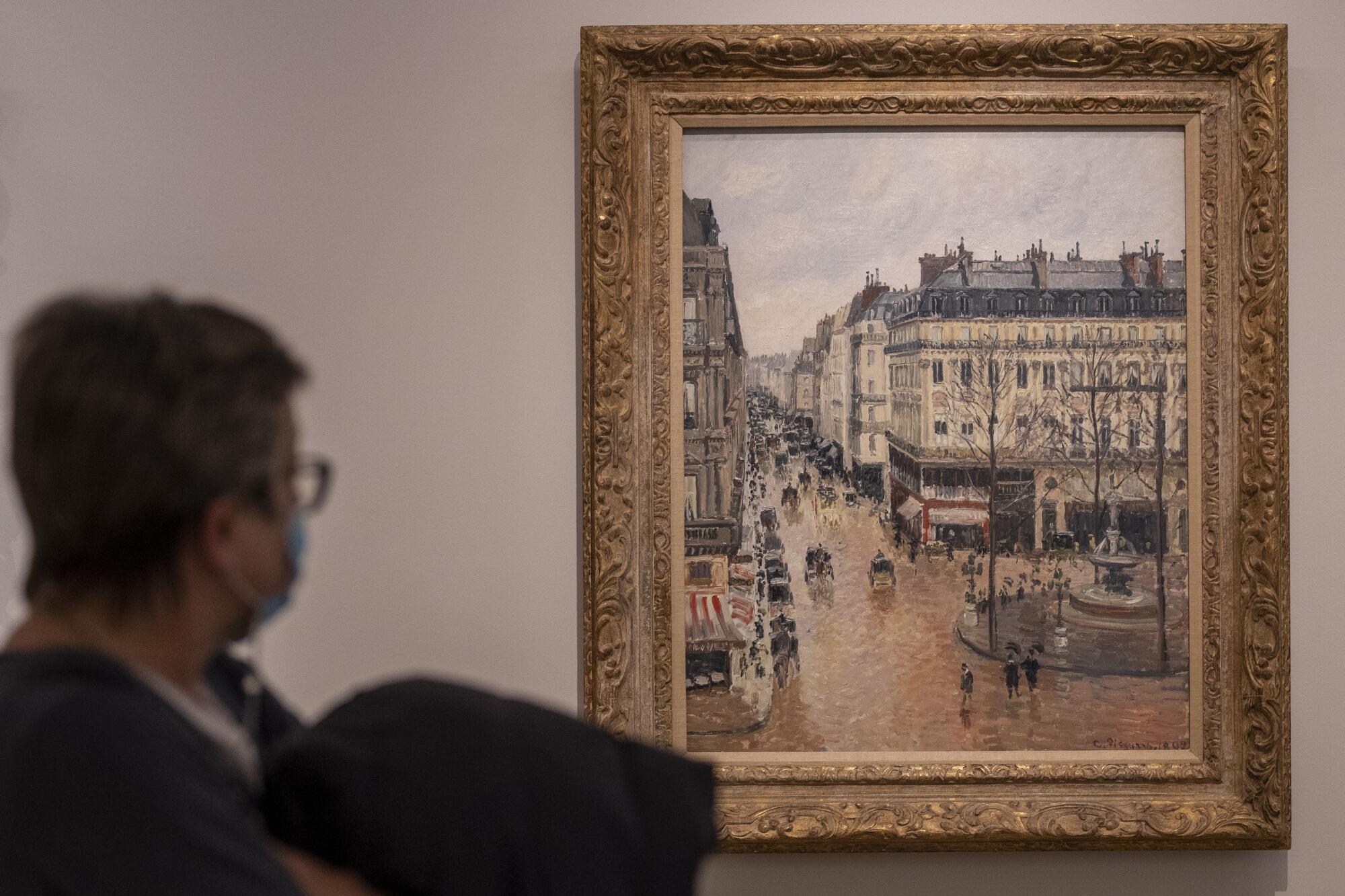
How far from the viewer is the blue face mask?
0.86 meters

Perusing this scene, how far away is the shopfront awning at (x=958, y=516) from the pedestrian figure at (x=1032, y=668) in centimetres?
24

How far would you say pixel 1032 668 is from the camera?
177cm

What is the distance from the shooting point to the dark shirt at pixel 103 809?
0.69 meters

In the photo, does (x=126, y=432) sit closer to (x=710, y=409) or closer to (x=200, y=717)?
(x=200, y=717)

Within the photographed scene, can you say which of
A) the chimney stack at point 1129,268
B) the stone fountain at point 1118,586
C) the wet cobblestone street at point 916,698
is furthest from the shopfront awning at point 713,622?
the chimney stack at point 1129,268

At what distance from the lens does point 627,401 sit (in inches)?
68.6

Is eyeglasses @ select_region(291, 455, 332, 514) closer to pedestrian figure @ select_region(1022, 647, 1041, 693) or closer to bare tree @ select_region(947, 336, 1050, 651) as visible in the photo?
bare tree @ select_region(947, 336, 1050, 651)

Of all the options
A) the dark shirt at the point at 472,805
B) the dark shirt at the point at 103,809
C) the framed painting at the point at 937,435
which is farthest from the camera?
the framed painting at the point at 937,435

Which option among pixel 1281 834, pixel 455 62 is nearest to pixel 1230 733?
pixel 1281 834

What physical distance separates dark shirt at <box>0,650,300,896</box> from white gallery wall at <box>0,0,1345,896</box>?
105 cm

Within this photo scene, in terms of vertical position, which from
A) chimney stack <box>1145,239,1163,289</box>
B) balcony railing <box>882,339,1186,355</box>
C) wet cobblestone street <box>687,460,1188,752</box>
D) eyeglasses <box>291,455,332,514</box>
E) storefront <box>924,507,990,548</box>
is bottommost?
wet cobblestone street <box>687,460,1188,752</box>

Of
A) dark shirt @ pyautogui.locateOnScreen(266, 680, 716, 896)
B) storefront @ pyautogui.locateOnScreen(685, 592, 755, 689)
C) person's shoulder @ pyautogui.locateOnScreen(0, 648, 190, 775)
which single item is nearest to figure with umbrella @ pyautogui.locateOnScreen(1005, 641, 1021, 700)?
storefront @ pyautogui.locateOnScreen(685, 592, 755, 689)
